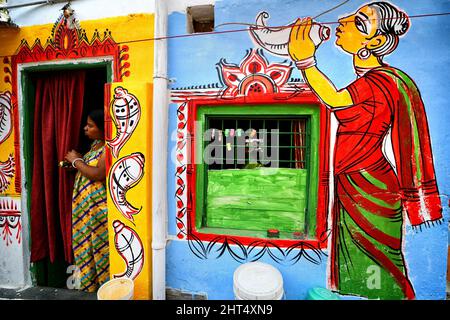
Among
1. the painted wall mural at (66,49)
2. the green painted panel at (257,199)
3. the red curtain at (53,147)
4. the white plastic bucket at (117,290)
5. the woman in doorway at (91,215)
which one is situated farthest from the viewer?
the red curtain at (53,147)

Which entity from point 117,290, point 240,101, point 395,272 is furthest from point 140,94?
point 395,272

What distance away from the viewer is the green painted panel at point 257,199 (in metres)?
2.65

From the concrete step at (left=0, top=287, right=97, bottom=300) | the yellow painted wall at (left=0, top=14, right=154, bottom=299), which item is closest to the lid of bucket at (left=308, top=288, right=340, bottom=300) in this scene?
the yellow painted wall at (left=0, top=14, right=154, bottom=299)

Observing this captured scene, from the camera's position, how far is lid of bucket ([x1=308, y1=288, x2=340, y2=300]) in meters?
2.44

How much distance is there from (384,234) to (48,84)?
4.18 meters

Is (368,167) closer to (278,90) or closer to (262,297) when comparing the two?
(278,90)

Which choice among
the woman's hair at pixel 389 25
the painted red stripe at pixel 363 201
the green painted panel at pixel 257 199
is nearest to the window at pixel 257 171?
the green painted panel at pixel 257 199

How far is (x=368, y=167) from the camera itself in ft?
8.07

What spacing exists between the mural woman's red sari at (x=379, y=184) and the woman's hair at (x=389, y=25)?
0.65 ft

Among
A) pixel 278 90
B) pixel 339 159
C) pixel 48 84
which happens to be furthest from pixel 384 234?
pixel 48 84

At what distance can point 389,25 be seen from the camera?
2.39 meters

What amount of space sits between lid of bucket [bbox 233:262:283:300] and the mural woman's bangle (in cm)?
202

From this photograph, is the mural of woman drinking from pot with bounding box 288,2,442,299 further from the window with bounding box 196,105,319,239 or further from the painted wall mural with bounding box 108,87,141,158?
the painted wall mural with bounding box 108,87,141,158

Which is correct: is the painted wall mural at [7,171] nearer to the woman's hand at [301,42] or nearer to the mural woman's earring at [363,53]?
the woman's hand at [301,42]
